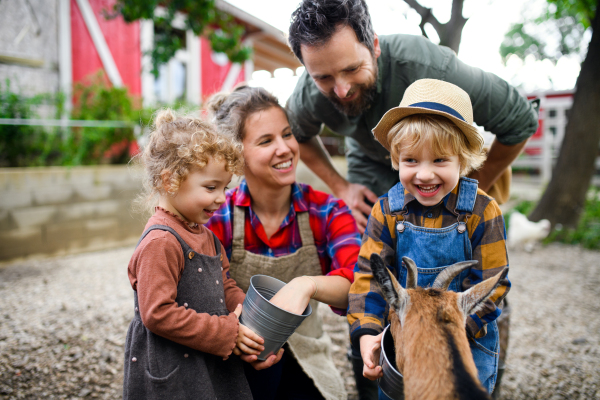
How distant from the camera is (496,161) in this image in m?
2.74

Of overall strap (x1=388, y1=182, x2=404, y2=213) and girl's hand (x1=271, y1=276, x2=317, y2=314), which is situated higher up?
overall strap (x1=388, y1=182, x2=404, y2=213)

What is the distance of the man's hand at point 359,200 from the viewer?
289cm

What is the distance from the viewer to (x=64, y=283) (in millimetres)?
5129

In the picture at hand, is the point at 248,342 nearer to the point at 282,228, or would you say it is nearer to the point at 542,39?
the point at 282,228

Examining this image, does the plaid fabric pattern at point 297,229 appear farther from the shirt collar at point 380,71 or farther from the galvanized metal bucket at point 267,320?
the shirt collar at point 380,71

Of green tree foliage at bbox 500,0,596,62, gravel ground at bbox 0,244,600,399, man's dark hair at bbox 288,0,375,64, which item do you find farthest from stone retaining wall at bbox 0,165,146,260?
green tree foliage at bbox 500,0,596,62

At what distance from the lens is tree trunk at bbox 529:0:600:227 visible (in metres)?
7.57

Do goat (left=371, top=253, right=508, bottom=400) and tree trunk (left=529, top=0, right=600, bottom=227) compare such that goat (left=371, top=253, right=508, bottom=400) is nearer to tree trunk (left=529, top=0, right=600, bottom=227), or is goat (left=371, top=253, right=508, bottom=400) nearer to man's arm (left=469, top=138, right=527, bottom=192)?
man's arm (left=469, top=138, right=527, bottom=192)

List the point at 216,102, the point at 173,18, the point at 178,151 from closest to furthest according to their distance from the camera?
the point at 178,151 → the point at 216,102 → the point at 173,18

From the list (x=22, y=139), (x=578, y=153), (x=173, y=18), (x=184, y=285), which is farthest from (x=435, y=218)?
(x=578, y=153)

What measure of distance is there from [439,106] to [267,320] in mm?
1194

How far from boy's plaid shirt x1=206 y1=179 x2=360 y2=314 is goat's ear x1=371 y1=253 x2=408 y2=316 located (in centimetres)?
A: 72

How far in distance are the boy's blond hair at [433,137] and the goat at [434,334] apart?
1.73 ft

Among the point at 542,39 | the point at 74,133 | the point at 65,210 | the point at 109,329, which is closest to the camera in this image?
the point at 109,329
